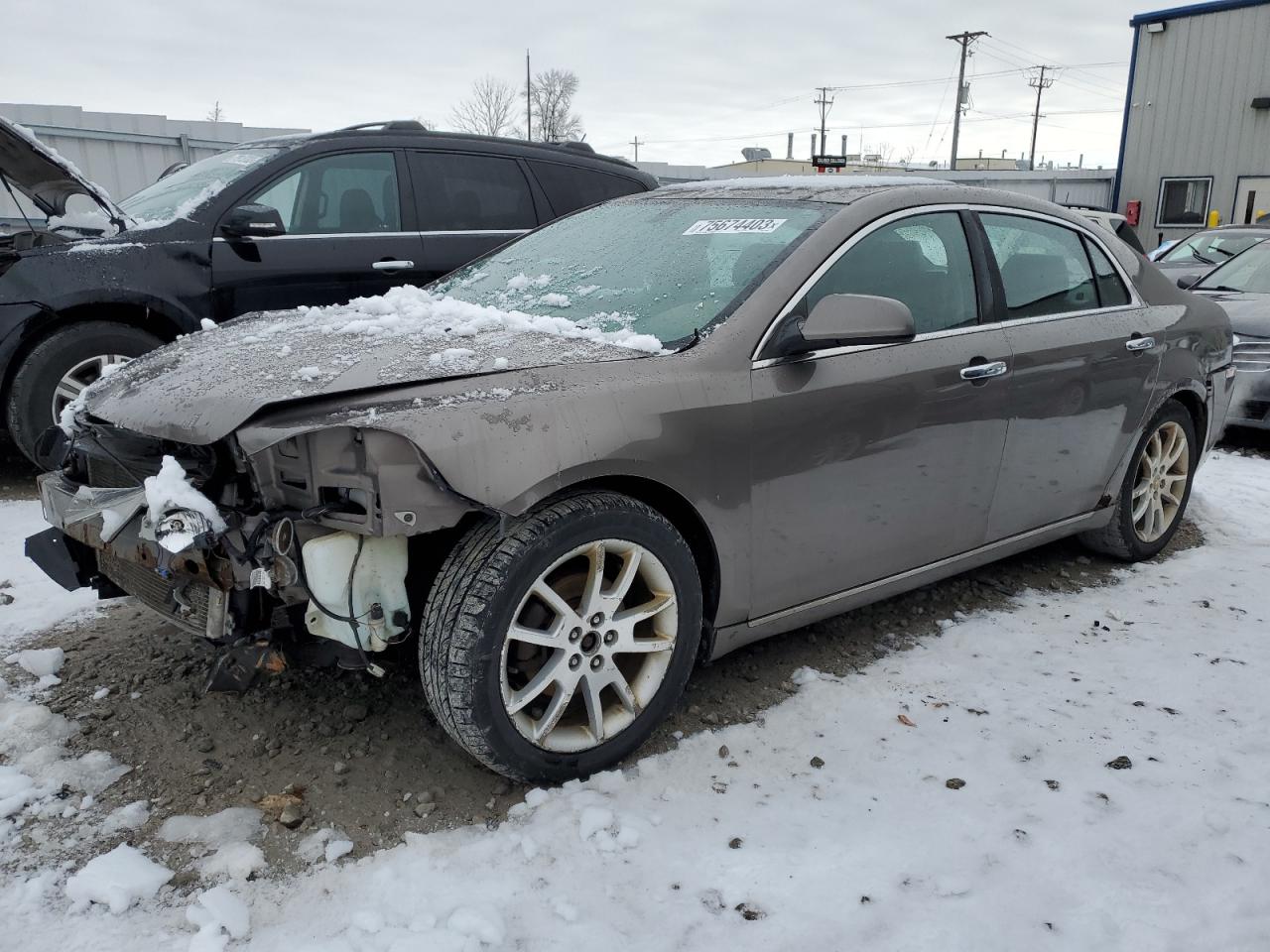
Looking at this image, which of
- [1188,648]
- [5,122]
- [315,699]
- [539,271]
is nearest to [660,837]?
[315,699]

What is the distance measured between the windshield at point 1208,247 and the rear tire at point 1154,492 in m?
7.59

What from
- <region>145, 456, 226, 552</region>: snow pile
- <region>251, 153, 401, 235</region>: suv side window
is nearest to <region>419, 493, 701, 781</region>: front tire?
<region>145, 456, 226, 552</region>: snow pile

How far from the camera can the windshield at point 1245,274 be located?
26.9 feet

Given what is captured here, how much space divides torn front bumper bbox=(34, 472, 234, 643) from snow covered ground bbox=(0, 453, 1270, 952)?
0.49m

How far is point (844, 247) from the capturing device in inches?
124

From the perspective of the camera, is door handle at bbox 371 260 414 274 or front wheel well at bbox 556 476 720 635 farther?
door handle at bbox 371 260 414 274

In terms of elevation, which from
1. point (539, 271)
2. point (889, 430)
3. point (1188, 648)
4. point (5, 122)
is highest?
point (5, 122)

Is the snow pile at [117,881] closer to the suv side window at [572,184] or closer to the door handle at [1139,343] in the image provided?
the door handle at [1139,343]

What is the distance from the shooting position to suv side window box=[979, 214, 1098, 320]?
3715mm

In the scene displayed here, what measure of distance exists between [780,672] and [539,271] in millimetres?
1651

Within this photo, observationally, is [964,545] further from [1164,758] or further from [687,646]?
[687,646]

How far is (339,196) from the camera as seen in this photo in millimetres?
5809

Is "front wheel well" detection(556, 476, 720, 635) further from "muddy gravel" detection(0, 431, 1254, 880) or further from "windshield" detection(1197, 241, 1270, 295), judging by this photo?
"windshield" detection(1197, 241, 1270, 295)

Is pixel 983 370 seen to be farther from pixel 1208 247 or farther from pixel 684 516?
pixel 1208 247
